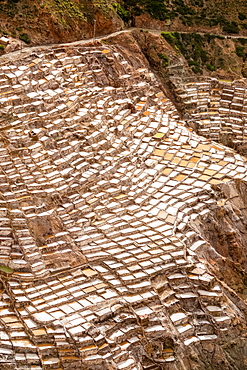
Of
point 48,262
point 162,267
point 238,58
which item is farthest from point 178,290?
point 238,58

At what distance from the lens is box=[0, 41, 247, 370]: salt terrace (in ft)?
113

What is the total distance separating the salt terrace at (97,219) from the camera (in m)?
34.3

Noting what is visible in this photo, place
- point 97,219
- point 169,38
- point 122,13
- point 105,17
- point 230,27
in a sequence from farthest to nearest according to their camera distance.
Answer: point 230,27 < point 169,38 < point 122,13 < point 105,17 < point 97,219

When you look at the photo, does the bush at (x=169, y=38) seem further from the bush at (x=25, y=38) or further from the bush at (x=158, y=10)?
the bush at (x=25, y=38)

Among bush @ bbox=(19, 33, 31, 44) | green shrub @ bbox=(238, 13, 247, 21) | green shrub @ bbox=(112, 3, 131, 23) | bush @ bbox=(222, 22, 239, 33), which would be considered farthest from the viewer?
green shrub @ bbox=(238, 13, 247, 21)

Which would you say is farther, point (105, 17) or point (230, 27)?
point (230, 27)

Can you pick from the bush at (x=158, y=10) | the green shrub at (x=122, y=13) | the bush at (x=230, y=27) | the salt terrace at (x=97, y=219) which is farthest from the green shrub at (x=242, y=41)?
the salt terrace at (x=97, y=219)

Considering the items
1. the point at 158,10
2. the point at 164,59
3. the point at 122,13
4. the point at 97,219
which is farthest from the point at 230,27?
the point at 97,219

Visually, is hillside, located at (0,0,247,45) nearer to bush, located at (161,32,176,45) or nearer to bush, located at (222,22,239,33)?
bush, located at (222,22,239,33)

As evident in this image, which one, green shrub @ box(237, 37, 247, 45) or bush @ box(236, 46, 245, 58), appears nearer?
bush @ box(236, 46, 245, 58)

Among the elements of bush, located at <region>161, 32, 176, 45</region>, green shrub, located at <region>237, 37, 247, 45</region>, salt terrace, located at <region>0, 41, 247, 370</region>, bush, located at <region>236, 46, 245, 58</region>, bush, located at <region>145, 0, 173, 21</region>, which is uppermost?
bush, located at <region>145, 0, 173, 21</region>

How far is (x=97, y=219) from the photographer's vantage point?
40.2 meters

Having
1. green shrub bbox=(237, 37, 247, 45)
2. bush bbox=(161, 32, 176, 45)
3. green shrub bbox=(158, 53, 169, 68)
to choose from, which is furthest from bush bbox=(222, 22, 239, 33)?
green shrub bbox=(158, 53, 169, 68)

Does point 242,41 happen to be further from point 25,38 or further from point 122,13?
point 25,38
